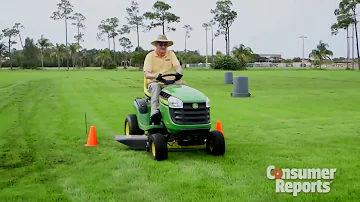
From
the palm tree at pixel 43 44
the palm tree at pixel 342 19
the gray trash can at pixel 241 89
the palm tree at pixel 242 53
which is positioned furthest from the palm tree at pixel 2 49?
the gray trash can at pixel 241 89

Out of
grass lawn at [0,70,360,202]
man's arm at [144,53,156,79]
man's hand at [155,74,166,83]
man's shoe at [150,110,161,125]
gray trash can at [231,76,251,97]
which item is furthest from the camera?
gray trash can at [231,76,251,97]

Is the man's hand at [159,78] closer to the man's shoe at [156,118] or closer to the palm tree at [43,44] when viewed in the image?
the man's shoe at [156,118]

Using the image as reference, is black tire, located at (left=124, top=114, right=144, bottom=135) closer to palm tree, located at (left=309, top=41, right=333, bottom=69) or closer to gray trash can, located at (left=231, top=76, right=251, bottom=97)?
gray trash can, located at (left=231, top=76, right=251, bottom=97)

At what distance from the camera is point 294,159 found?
705 cm

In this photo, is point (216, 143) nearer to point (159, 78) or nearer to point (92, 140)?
point (159, 78)

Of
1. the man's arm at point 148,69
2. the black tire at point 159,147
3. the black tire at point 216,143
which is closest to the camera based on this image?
the black tire at point 159,147

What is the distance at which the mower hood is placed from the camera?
7.07 meters

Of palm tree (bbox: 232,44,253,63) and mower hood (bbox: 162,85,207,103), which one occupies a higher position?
palm tree (bbox: 232,44,253,63)

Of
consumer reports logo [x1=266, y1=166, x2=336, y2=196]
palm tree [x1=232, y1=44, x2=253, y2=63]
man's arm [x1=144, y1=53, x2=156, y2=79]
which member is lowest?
consumer reports logo [x1=266, y1=166, x2=336, y2=196]

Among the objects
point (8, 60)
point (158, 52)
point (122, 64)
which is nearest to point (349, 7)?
point (122, 64)

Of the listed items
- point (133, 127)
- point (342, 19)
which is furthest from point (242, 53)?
point (133, 127)

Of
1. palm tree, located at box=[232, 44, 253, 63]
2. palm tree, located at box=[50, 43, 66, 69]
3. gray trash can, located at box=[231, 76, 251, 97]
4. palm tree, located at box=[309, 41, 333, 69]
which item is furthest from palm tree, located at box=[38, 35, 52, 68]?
gray trash can, located at box=[231, 76, 251, 97]

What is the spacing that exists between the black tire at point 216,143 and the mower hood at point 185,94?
0.63m

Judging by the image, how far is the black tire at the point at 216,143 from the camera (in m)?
7.31
